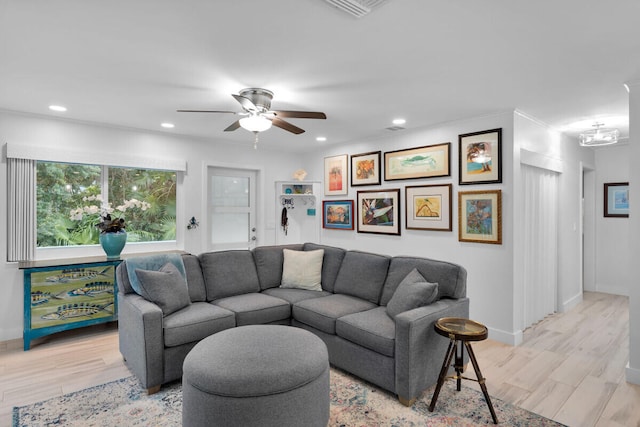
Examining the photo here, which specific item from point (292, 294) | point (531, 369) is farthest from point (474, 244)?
point (292, 294)

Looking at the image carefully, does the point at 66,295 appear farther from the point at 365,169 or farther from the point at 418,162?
Answer: the point at 418,162

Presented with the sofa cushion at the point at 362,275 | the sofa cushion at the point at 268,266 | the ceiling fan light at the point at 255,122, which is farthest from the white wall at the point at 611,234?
the ceiling fan light at the point at 255,122

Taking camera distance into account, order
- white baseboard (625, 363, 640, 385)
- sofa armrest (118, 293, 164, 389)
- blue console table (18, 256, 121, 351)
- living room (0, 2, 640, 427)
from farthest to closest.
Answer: living room (0, 2, 640, 427)
blue console table (18, 256, 121, 351)
white baseboard (625, 363, 640, 385)
sofa armrest (118, 293, 164, 389)

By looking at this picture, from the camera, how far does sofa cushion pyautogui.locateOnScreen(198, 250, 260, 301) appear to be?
11.8 feet

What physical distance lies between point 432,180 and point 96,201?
415 centimetres

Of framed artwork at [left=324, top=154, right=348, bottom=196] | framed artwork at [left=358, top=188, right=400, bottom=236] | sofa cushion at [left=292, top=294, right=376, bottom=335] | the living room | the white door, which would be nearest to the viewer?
sofa cushion at [left=292, top=294, right=376, bottom=335]

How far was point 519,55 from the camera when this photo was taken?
2387mm

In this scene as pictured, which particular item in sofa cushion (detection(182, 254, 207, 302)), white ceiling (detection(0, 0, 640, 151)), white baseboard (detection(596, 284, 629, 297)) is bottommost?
white baseboard (detection(596, 284, 629, 297))

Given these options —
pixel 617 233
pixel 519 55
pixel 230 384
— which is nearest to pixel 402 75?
pixel 519 55

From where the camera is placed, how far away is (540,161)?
4090 mm

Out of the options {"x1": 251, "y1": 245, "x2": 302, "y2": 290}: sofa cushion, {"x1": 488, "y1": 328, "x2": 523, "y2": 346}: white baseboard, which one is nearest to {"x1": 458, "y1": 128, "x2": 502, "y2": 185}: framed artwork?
{"x1": 488, "y1": 328, "x2": 523, "y2": 346}: white baseboard

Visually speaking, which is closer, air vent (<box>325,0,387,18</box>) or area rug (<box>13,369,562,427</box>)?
air vent (<box>325,0,387,18</box>)

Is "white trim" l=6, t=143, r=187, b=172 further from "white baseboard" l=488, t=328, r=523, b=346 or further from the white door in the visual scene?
"white baseboard" l=488, t=328, r=523, b=346

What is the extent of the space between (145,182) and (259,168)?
1.71 meters
